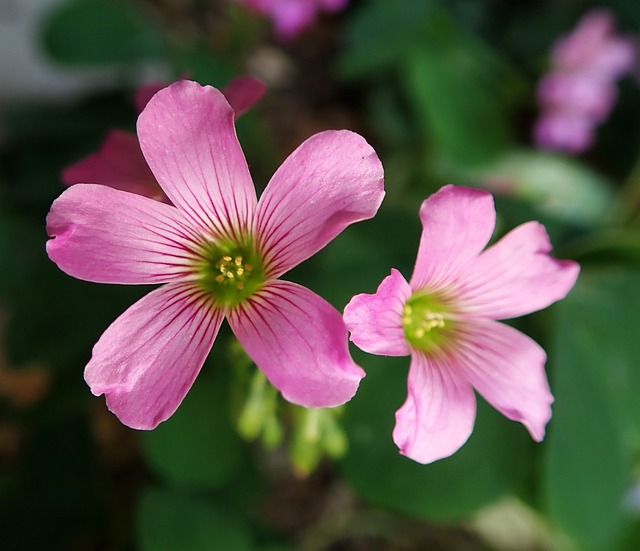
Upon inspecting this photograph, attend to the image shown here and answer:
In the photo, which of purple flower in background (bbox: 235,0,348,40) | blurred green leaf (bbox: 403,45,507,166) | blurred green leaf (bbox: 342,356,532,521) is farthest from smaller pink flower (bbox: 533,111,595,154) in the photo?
blurred green leaf (bbox: 342,356,532,521)

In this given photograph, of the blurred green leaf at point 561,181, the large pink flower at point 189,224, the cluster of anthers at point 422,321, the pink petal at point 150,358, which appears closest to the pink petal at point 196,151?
the large pink flower at point 189,224

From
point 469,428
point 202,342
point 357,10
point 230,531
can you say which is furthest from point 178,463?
point 357,10

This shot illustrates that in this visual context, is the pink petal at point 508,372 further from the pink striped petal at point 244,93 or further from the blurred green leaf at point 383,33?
the blurred green leaf at point 383,33

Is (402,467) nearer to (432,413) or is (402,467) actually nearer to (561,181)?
(432,413)

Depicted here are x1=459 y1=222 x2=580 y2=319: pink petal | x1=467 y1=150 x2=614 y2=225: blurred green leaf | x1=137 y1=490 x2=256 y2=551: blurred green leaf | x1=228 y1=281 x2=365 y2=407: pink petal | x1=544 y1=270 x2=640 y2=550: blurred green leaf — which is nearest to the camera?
x1=228 y1=281 x2=365 y2=407: pink petal

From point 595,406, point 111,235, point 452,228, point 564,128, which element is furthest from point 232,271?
point 564,128

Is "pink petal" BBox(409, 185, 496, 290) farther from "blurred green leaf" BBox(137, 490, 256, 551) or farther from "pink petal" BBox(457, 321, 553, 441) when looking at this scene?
"blurred green leaf" BBox(137, 490, 256, 551)

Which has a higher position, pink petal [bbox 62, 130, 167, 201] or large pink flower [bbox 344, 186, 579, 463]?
pink petal [bbox 62, 130, 167, 201]
